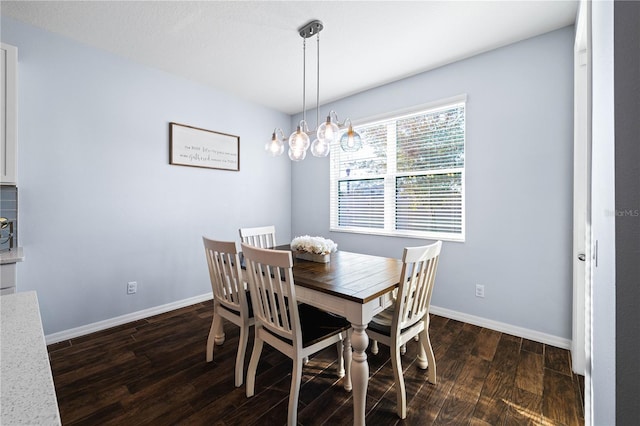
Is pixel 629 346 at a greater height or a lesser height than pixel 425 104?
lesser

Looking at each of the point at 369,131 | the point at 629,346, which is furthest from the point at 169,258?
the point at 629,346

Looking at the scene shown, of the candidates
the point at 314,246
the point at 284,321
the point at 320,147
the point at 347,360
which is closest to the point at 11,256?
the point at 284,321

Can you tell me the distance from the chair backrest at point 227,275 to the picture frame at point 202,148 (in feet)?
5.31

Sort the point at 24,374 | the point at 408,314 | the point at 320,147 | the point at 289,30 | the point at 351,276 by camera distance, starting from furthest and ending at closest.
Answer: the point at 289,30 < the point at 320,147 < the point at 351,276 < the point at 408,314 < the point at 24,374

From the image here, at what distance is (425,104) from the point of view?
3.00 metres

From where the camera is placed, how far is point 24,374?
0.54 m

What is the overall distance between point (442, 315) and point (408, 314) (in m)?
1.52

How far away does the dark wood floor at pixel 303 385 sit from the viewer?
1589mm

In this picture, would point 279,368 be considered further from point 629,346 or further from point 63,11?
point 63,11

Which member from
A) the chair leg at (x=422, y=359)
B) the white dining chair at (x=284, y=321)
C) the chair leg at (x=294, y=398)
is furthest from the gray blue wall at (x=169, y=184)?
the chair leg at (x=294, y=398)

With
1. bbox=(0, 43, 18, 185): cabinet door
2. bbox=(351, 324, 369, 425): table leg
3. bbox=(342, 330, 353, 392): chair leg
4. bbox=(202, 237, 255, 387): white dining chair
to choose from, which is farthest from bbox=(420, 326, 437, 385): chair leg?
bbox=(0, 43, 18, 185): cabinet door

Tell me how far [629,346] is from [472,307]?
2388mm

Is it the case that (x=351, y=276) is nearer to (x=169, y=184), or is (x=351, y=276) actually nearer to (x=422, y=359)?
(x=422, y=359)

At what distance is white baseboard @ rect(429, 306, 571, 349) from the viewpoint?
91.8 inches
